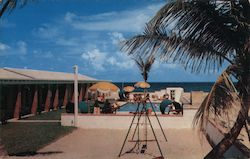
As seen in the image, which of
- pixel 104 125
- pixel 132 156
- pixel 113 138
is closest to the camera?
pixel 132 156

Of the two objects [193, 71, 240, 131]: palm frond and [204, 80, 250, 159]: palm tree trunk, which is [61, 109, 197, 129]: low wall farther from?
[193, 71, 240, 131]: palm frond

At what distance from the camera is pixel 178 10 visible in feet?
20.2

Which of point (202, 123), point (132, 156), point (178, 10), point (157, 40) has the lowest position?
point (132, 156)

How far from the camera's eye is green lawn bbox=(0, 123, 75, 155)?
43.5ft

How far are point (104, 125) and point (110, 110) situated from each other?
1.63 m

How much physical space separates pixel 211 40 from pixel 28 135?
11.3 m

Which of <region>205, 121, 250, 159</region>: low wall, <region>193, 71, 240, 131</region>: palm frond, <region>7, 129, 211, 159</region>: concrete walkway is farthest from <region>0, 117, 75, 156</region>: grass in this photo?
<region>193, 71, 240, 131</region>: palm frond

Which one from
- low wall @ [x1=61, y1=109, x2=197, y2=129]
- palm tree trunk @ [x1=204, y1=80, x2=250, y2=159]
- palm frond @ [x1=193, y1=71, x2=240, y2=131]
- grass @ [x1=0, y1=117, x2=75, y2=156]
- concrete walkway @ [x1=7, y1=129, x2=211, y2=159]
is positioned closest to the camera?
palm frond @ [x1=193, y1=71, x2=240, y2=131]

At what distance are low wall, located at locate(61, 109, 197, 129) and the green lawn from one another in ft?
2.49

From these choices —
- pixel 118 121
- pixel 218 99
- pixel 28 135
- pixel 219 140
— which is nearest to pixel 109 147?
pixel 219 140

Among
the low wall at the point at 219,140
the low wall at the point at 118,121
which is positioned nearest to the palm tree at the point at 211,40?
the low wall at the point at 219,140

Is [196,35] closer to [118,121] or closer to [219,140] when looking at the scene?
[219,140]

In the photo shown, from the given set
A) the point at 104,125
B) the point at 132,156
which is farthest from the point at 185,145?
the point at 104,125

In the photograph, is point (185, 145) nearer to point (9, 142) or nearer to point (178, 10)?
point (9, 142)
